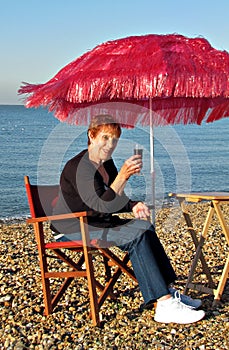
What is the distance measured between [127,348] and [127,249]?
2.43ft

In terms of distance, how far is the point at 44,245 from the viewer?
4777mm

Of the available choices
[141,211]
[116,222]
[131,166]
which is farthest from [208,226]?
[131,166]

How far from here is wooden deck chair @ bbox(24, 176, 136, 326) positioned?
4.47 m

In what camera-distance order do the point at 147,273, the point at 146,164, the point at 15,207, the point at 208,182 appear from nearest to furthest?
the point at 147,273, the point at 15,207, the point at 208,182, the point at 146,164

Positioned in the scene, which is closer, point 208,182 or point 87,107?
point 87,107

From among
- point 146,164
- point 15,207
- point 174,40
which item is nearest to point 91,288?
point 174,40

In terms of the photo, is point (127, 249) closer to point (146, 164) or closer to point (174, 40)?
point (174, 40)

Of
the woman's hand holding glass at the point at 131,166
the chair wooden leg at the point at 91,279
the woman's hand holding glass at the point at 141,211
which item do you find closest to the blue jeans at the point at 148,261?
the woman's hand holding glass at the point at 141,211

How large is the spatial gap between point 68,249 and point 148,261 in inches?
25.8

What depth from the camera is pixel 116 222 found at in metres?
4.64

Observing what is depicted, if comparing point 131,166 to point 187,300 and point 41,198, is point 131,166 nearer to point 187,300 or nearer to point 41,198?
point 41,198

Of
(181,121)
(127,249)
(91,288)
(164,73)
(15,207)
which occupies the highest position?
(164,73)

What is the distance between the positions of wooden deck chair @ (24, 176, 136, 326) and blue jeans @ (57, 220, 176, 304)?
16 centimetres

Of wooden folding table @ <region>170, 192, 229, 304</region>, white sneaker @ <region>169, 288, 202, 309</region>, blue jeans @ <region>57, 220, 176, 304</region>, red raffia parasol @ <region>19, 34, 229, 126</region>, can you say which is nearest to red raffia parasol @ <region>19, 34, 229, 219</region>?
red raffia parasol @ <region>19, 34, 229, 126</region>
